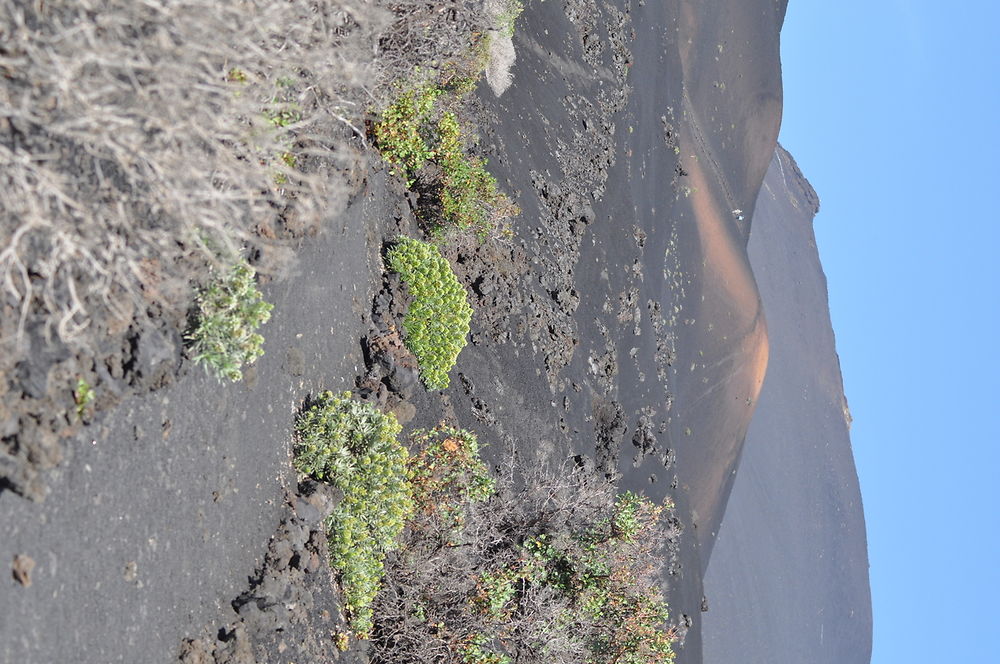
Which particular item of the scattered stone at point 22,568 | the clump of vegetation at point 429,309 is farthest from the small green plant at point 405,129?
the scattered stone at point 22,568

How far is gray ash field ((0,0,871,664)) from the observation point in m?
6.33

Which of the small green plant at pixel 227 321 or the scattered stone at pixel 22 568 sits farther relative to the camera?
the small green plant at pixel 227 321

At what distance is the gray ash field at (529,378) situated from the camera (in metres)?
6.33

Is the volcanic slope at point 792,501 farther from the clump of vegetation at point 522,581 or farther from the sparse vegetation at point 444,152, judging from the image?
the sparse vegetation at point 444,152

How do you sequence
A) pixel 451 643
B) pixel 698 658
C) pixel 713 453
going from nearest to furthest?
1. pixel 451 643
2. pixel 698 658
3. pixel 713 453

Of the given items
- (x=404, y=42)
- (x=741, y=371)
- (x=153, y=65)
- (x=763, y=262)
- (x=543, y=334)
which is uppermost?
(x=763, y=262)

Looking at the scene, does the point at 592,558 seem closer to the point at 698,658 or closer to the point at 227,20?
the point at 698,658

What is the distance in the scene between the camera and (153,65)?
16.1 feet

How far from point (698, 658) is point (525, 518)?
7.87 m

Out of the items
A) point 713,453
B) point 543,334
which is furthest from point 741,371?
point 543,334

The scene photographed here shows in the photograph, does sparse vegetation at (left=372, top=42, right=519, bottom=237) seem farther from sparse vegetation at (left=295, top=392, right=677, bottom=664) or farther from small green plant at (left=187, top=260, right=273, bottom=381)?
small green plant at (left=187, top=260, right=273, bottom=381)

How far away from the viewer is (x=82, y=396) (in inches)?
232

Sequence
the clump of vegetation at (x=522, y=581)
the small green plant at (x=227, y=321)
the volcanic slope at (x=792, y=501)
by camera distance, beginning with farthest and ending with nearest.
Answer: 1. the volcanic slope at (x=792, y=501)
2. the clump of vegetation at (x=522, y=581)
3. the small green plant at (x=227, y=321)

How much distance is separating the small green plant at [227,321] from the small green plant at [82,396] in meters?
1.07
